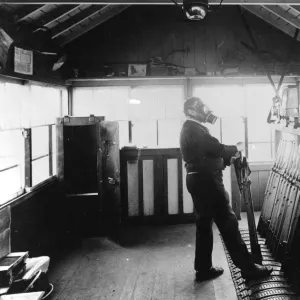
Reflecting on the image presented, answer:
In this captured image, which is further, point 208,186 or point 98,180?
point 98,180

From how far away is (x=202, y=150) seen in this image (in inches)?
150

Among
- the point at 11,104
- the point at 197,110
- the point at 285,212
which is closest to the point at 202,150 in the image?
the point at 197,110

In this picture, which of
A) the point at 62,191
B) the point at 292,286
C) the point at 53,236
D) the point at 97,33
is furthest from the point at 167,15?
the point at 292,286

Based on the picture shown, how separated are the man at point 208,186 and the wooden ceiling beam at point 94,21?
12.7 ft

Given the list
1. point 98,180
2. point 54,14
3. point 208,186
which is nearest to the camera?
point 208,186

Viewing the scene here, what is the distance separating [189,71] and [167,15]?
1.41m

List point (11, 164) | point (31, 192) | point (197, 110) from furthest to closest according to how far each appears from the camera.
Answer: point (31, 192) < point (11, 164) < point (197, 110)

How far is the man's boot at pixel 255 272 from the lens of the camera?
3.79 meters

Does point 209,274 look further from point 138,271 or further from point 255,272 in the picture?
point 138,271

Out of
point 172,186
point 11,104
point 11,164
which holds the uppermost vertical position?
point 11,104

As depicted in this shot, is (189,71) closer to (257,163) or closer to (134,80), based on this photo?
(134,80)

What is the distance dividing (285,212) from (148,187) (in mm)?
2699

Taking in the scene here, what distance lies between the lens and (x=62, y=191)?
18.7 feet

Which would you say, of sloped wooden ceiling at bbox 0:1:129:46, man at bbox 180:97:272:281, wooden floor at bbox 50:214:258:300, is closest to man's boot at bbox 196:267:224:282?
wooden floor at bbox 50:214:258:300
